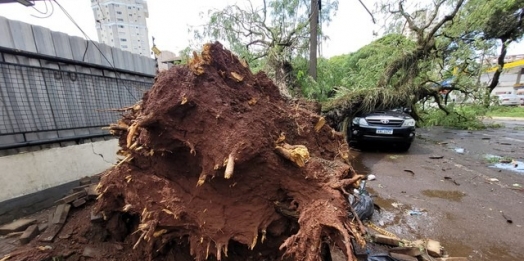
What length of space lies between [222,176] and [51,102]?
3.56 meters

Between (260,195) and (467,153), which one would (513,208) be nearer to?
(467,153)

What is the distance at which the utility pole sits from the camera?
7343 millimetres

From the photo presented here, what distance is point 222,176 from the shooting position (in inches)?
64.3

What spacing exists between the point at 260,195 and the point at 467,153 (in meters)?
8.42

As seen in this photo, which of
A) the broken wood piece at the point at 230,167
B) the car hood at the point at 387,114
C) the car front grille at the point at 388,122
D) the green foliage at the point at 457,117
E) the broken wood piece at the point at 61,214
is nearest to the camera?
the broken wood piece at the point at 230,167

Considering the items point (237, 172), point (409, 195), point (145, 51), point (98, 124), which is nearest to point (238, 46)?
point (98, 124)

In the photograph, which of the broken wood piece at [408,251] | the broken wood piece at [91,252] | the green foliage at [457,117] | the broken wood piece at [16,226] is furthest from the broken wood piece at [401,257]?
the green foliage at [457,117]

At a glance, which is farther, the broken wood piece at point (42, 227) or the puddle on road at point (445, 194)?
the puddle on road at point (445, 194)

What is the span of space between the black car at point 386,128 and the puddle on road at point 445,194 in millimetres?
2596

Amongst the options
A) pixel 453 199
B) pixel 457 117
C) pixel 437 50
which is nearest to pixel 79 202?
pixel 453 199

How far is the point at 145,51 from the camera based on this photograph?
2058 centimetres

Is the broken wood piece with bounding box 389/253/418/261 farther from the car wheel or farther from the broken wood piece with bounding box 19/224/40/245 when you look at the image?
the car wheel

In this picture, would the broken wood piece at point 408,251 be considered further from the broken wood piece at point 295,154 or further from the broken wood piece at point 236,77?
the broken wood piece at point 236,77

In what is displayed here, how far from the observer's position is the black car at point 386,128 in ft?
22.6
